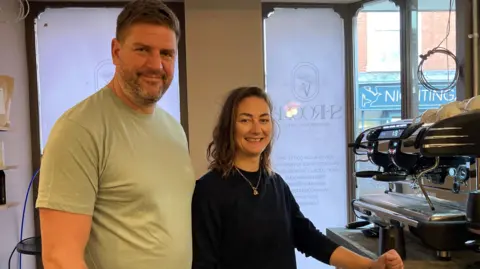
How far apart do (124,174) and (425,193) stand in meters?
1.12

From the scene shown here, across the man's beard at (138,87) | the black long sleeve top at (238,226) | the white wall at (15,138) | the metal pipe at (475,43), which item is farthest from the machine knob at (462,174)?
the white wall at (15,138)

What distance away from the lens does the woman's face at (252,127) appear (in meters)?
1.33

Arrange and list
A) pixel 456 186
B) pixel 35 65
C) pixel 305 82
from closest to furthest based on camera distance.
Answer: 1. pixel 456 186
2. pixel 35 65
3. pixel 305 82

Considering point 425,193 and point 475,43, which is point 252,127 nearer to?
point 425,193

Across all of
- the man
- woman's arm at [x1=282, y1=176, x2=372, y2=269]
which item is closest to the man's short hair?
the man

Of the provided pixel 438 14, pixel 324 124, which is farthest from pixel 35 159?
pixel 438 14

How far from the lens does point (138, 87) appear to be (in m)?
1.13

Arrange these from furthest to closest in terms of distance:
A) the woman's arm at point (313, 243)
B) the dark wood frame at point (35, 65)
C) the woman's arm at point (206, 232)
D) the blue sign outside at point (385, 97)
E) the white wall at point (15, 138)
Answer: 1. the dark wood frame at point (35, 65)
2. the blue sign outside at point (385, 97)
3. the white wall at point (15, 138)
4. the woman's arm at point (313, 243)
5. the woman's arm at point (206, 232)

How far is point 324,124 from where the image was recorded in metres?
3.42

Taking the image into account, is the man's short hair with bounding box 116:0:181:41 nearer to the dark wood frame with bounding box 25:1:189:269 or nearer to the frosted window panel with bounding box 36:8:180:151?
the dark wood frame with bounding box 25:1:189:269

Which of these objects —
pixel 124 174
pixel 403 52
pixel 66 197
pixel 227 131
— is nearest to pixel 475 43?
pixel 403 52

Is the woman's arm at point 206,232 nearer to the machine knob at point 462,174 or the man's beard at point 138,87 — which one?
the man's beard at point 138,87

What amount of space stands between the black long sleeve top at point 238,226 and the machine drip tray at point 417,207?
584 mm

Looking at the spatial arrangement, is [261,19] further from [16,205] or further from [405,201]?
[16,205]
